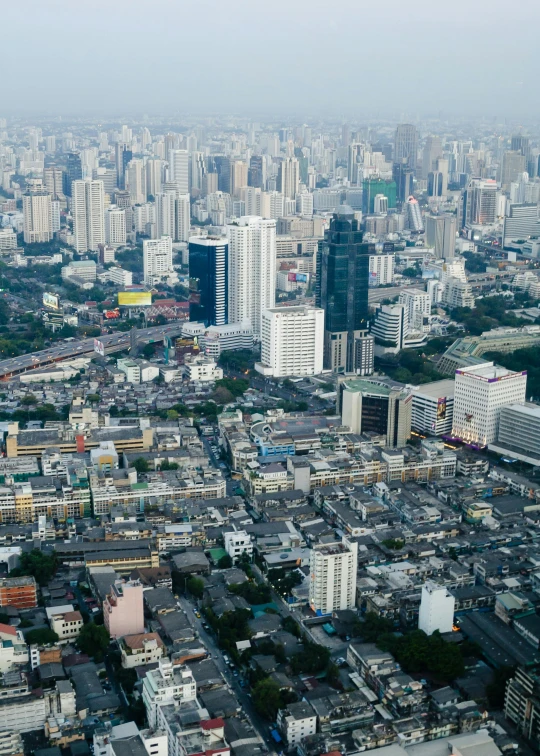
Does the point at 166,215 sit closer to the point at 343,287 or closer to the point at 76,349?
the point at 76,349

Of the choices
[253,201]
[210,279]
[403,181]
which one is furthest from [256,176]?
[210,279]

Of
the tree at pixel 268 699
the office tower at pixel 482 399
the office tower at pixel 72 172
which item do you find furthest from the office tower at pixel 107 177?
the tree at pixel 268 699

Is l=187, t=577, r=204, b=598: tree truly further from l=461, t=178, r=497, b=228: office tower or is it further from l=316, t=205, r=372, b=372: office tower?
l=461, t=178, r=497, b=228: office tower

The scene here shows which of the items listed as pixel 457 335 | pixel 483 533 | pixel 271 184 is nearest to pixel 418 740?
pixel 483 533

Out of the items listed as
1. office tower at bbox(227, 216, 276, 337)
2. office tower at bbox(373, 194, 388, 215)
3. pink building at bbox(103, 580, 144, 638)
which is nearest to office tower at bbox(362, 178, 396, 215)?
office tower at bbox(373, 194, 388, 215)

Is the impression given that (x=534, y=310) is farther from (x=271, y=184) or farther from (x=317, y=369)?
(x=271, y=184)

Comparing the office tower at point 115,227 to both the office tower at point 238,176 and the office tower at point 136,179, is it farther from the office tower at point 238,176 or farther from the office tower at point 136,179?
the office tower at point 238,176
